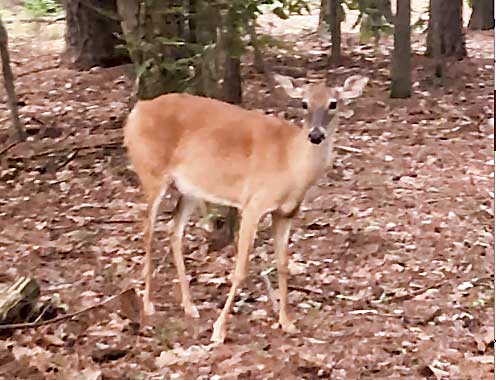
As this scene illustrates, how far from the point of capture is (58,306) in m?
5.83

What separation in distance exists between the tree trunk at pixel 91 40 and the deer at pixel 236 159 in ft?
22.1

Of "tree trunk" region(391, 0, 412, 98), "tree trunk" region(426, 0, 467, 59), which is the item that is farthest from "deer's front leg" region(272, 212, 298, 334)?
"tree trunk" region(426, 0, 467, 59)

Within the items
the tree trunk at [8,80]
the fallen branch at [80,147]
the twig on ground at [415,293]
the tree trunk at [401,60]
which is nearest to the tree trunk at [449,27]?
the tree trunk at [401,60]

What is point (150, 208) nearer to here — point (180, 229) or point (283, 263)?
point (180, 229)

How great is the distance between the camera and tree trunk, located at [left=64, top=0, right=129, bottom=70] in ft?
41.1

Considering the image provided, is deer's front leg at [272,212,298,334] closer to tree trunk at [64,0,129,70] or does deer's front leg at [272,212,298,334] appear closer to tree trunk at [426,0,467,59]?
tree trunk at [64,0,129,70]

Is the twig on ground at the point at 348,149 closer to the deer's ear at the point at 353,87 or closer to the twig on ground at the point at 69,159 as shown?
the twig on ground at the point at 69,159

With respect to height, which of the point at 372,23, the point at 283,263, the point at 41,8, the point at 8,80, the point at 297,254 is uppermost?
the point at 8,80

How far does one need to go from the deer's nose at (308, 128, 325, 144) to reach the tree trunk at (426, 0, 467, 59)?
8.31 meters

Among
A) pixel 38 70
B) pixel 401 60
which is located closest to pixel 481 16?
pixel 401 60

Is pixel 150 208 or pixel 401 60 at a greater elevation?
pixel 150 208

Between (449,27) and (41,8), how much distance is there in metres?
8.81

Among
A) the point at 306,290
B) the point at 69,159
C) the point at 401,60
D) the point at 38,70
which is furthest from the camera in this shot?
the point at 38,70

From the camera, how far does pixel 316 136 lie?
205 inches
